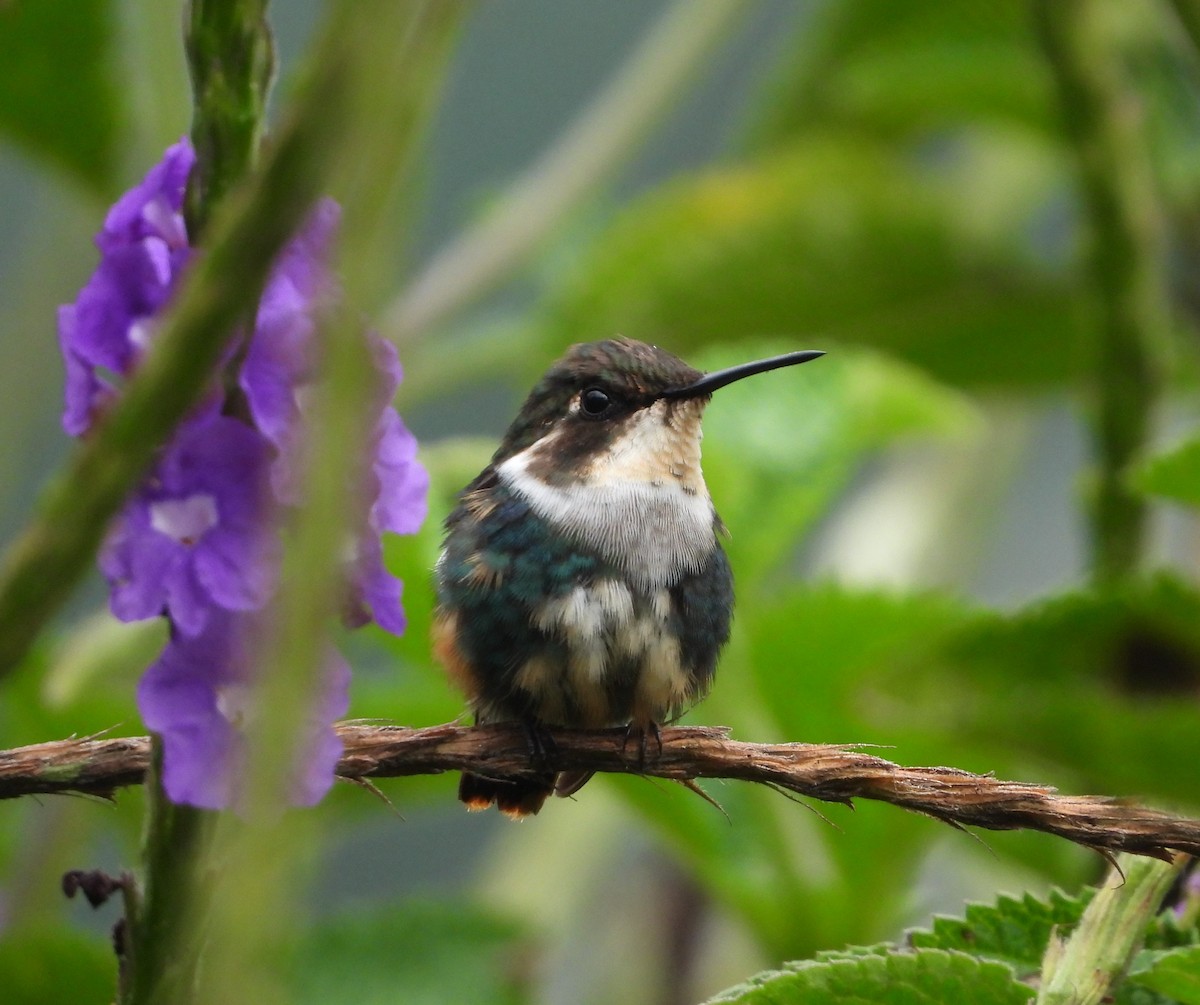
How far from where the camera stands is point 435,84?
51cm

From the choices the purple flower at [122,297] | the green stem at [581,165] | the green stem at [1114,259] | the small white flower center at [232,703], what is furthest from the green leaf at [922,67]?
the small white flower center at [232,703]

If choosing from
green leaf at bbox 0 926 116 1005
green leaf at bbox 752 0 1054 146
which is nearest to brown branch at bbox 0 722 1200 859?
green leaf at bbox 0 926 116 1005

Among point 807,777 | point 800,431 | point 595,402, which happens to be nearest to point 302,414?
point 807,777

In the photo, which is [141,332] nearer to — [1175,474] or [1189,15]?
[1175,474]

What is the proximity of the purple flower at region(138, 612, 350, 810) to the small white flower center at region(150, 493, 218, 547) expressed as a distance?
0.16 ft

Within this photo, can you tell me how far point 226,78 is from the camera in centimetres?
75

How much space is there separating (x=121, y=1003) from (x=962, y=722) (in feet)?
3.80

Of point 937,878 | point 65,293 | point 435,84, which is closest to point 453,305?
point 65,293

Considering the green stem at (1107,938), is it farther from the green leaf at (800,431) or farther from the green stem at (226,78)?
the green leaf at (800,431)

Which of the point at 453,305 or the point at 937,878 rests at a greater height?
the point at 453,305

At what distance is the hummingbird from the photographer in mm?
1594

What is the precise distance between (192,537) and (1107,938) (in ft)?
1.91

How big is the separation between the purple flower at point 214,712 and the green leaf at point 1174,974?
54 centimetres

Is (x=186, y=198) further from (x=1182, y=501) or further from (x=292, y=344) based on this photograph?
(x=1182, y=501)
